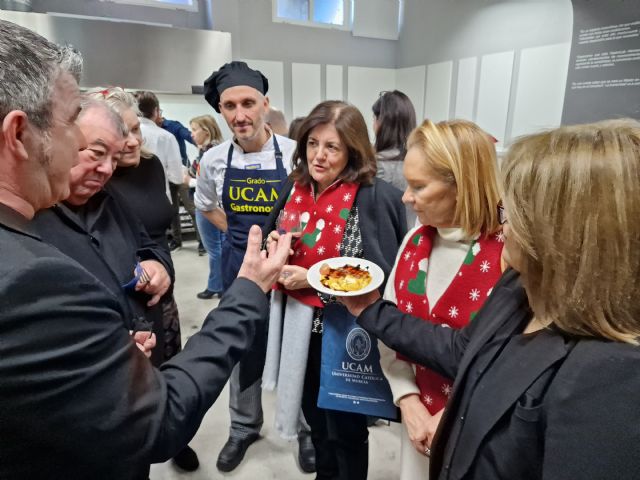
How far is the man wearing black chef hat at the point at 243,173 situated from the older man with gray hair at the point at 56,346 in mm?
1166

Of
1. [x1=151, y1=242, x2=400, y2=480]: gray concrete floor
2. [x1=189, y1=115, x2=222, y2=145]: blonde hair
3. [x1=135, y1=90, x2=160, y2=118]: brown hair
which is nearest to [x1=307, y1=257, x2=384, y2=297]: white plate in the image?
[x1=151, y1=242, x2=400, y2=480]: gray concrete floor

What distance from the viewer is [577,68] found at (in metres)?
3.27

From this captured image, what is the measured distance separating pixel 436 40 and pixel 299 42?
2198mm

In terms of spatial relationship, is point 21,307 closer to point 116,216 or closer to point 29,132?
point 29,132

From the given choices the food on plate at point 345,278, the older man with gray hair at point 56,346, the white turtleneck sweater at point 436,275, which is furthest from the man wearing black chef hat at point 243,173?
the older man with gray hair at point 56,346

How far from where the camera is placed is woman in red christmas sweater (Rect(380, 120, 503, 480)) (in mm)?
1016

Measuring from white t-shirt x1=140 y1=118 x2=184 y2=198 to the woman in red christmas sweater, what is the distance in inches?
105

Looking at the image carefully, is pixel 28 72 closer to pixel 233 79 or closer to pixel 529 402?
pixel 529 402

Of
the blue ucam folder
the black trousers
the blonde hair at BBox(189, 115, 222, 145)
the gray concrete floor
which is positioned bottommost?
the gray concrete floor

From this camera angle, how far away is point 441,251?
1120 mm

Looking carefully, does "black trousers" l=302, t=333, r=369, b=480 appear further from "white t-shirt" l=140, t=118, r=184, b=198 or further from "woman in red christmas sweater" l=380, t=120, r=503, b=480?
"white t-shirt" l=140, t=118, r=184, b=198

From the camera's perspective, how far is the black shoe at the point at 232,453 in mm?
1910

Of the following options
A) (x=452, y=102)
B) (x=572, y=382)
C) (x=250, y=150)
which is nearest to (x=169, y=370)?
(x=572, y=382)

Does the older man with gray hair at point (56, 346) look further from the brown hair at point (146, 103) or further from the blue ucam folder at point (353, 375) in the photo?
the brown hair at point (146, 103)
